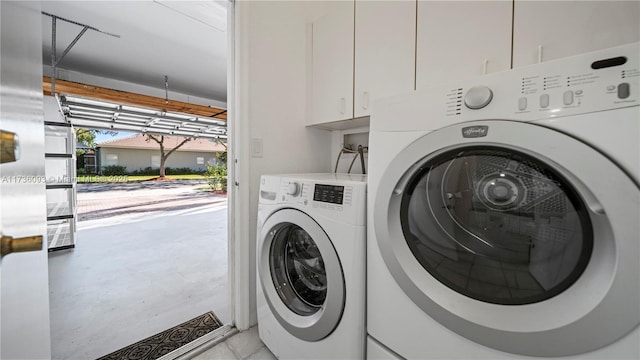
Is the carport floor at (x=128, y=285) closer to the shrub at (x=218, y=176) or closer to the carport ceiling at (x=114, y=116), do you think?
the carport ceiling at (x=114, y=116)

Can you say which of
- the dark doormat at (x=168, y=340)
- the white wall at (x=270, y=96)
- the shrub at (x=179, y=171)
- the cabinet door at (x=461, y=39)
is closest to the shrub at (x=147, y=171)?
the shrub at (x=179, y=171)

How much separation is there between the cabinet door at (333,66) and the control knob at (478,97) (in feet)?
2.88

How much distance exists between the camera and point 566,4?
0.86 meters

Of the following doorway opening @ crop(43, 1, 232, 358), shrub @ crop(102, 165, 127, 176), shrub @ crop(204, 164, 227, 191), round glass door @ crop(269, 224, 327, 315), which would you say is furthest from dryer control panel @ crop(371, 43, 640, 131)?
shrub @ crop(102, 165, 127, 176)

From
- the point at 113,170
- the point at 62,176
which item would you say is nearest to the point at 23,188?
the point at 62,176

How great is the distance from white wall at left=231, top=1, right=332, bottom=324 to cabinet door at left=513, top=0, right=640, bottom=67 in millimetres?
1177

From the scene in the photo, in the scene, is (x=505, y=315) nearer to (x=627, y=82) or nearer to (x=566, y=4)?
(x=627, y=82)

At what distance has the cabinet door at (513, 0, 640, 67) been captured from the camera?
78 cm

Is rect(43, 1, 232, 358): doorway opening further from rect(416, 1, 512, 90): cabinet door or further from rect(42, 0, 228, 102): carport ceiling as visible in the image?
rect(416, 1, 512, 90): cabinet door

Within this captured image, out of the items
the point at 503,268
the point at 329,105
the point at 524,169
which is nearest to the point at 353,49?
the point at 329,105

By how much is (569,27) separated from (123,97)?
4.24m

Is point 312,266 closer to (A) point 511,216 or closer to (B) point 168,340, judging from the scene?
(A) point 511,216

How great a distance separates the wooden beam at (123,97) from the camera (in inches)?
111

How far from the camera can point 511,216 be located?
24.5 inches
